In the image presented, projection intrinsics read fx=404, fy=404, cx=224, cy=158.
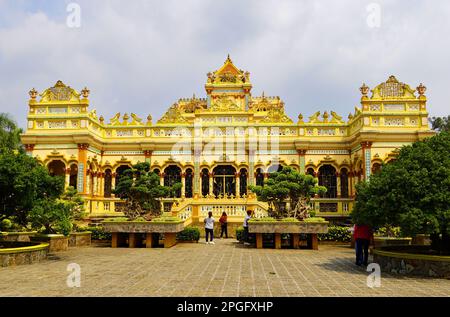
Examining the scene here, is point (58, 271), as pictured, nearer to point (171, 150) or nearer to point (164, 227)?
point (164, 227)

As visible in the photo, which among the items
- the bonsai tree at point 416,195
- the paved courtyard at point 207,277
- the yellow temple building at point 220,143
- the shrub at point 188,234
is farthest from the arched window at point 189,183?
the bonsai tree at point 416,195

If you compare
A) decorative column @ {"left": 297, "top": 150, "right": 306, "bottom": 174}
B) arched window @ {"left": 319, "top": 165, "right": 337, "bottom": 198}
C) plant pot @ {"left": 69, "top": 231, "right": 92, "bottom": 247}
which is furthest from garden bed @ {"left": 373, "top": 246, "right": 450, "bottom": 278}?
arched window @ {"left": 319, "top": 165, "right": 337, "bottom": 198}

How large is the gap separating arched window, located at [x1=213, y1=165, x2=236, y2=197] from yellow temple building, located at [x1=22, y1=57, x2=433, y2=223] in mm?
68

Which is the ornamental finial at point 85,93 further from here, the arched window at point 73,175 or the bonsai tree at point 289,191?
the bonsai tree at point 289,191

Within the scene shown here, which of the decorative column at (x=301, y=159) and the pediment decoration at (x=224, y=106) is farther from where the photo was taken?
the pediment decoration at (x=224, y=106)

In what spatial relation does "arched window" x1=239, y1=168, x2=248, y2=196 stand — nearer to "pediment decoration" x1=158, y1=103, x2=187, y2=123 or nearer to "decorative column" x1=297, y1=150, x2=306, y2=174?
"decorative column" x1=297, y1=150, x2=306, y2=174

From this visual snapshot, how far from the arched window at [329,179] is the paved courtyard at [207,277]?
545 inches

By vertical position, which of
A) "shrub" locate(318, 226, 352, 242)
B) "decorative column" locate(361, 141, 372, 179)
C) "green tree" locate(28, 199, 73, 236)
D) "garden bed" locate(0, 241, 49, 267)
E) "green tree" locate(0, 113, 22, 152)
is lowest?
"shrub" locate(318, 226, 352, 242)

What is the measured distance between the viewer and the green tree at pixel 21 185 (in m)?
11.5

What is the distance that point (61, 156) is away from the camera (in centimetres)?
2598

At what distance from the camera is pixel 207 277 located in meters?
9.22

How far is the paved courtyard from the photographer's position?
7641mm
